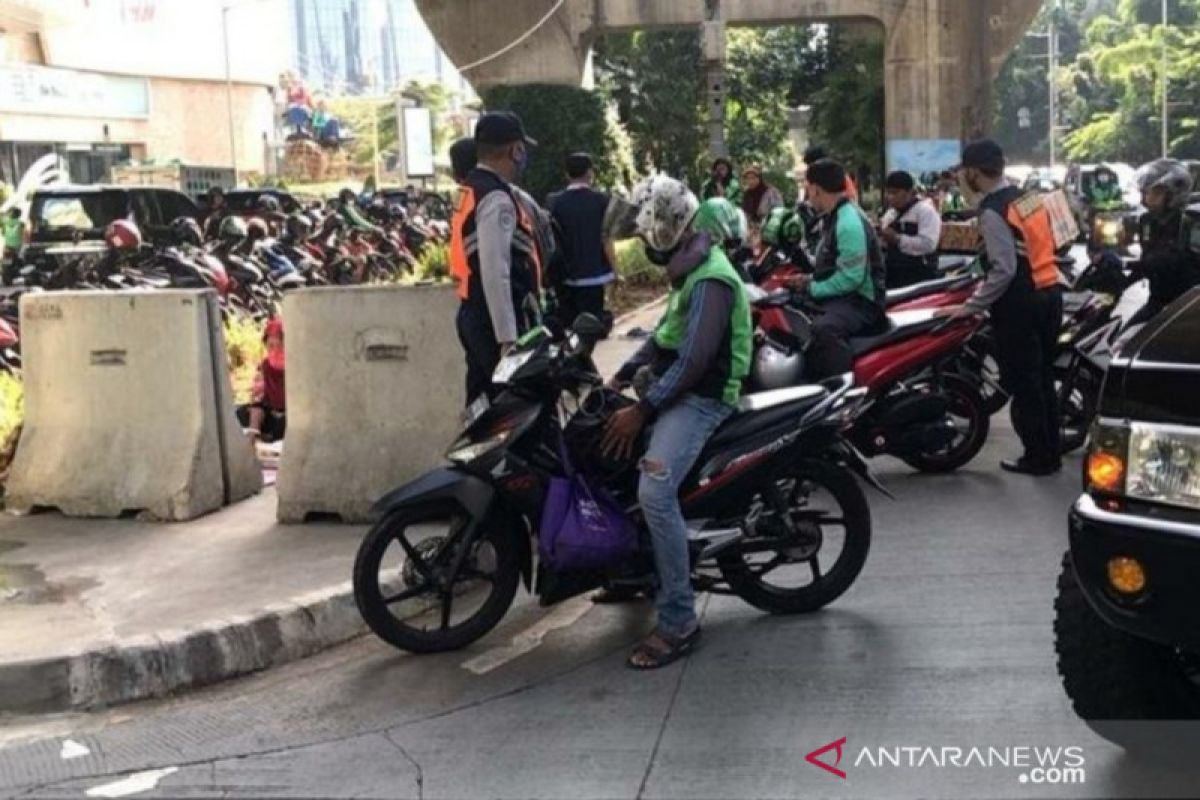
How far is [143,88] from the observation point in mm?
45781

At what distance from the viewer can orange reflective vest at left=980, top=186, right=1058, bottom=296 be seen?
287 inches

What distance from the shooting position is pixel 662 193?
4867mm

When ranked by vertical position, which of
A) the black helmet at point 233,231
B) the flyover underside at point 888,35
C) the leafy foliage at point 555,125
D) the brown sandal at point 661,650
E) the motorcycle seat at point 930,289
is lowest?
the brown sandal at point 661,650

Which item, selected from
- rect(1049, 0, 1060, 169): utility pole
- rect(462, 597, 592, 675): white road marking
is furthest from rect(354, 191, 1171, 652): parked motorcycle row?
rect(1049, 0, 1060, 169): utility pole

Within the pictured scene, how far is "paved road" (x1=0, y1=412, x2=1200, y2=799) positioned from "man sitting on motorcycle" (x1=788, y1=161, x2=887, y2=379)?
1961 mm

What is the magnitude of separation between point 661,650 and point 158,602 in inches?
87.8

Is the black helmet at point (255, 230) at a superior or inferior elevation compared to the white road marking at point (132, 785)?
superior

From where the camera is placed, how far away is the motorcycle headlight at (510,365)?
495 cm

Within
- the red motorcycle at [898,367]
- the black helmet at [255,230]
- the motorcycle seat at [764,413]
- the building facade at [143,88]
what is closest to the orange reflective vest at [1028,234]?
the red motorcycle at [898,367]

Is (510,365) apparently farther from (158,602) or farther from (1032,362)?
(1032,362)

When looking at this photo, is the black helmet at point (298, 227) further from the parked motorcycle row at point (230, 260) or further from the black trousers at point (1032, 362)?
the black trousers at point (1032, 362)

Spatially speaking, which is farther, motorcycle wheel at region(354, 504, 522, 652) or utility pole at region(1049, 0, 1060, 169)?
utility pole at region(1049, 0, 1060, 169)

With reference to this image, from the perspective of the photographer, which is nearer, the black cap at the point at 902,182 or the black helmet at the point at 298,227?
the black cap at the point at 902,182

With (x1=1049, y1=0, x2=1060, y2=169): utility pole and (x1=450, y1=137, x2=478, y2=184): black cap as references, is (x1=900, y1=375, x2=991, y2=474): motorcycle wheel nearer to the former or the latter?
(x1=450, y1=137, x2=478, y2=184): black cap
